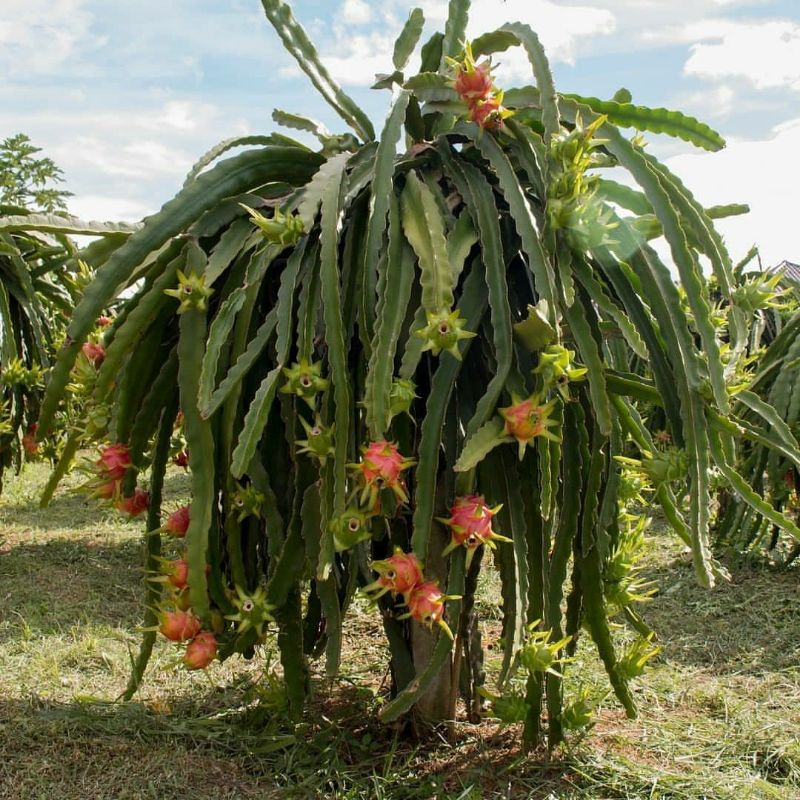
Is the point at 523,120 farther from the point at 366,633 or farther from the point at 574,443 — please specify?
the point at 366,633

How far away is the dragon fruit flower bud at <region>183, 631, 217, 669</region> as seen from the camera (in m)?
1.96

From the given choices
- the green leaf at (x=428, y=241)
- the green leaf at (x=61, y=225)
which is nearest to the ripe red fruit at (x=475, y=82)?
the green leaf at (x=428, y=241)

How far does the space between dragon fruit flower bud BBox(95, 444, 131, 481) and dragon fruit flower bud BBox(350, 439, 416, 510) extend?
658mm

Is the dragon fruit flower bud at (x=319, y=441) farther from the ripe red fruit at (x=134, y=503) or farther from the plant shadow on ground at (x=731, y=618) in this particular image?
the plant shadow on ground at (x=731, y=618)

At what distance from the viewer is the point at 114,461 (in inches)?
82.2

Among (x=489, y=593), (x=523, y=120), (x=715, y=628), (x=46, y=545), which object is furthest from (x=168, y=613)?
(x=46, y=545)

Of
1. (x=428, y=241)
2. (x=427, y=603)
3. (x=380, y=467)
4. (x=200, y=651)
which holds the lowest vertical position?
(x=200, y=651)

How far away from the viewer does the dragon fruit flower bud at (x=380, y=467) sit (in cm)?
170

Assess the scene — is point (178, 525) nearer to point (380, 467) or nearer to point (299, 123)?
point (380, 467)

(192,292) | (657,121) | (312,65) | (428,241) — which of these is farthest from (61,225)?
(657,121)

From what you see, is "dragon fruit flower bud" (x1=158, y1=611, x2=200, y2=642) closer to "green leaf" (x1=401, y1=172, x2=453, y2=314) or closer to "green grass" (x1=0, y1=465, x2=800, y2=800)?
"green grass" (x1=0, y1=465, x2=800, y2=800)

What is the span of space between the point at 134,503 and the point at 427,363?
0.82 metres

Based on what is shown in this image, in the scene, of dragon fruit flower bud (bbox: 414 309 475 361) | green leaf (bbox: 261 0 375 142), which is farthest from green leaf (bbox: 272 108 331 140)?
dragon fruit flower bud (bbox: 414 309 475 361)

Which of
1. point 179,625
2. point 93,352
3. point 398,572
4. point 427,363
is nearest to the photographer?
point 398,572
